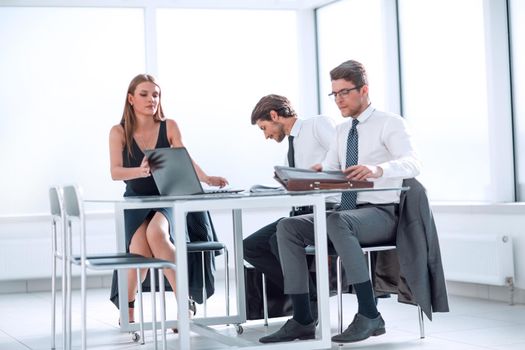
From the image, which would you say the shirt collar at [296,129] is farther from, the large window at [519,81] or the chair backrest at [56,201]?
the large window at [519,81]

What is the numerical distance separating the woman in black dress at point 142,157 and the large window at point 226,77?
2707 millimetres

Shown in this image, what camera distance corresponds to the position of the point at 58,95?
720cm

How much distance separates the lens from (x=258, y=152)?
7.64 metres

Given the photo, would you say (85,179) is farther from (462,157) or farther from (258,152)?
A: (462,157)

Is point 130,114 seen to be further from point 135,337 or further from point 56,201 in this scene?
point 135,337

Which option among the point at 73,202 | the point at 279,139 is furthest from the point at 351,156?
the point at 73,202

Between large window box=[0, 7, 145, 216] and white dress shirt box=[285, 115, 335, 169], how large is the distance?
288 cm

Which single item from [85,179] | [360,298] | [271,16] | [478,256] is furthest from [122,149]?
[271,16]

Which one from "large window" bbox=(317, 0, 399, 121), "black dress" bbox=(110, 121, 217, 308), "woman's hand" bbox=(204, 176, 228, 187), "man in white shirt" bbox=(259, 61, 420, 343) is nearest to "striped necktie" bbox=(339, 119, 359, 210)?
"man in white shirt" bbox=(259, 61, 420, 343)

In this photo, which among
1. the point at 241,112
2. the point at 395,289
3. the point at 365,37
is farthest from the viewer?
the point at 241,112

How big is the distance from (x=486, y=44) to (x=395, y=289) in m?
1.97

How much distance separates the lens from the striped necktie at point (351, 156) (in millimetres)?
4121

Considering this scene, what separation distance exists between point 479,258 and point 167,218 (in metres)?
1.93

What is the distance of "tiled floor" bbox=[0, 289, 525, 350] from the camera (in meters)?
4.09
